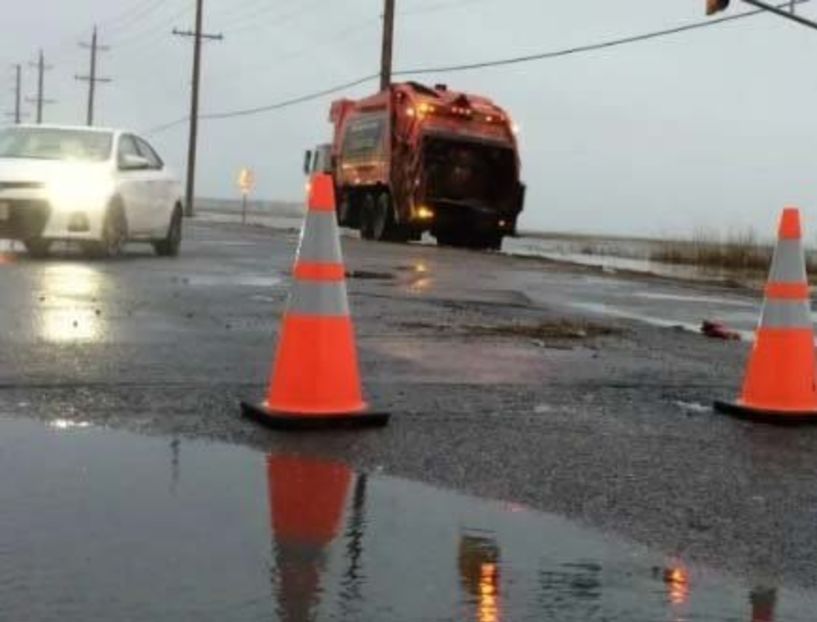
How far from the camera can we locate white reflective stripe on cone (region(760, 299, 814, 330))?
664 centimetres

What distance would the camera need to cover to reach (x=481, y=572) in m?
3.81

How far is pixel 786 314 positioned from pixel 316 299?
2556mm

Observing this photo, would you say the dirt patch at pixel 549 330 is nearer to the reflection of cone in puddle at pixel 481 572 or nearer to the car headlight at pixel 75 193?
the reflection of cone in puddle at pixel 481 572

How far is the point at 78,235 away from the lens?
14.9 meters

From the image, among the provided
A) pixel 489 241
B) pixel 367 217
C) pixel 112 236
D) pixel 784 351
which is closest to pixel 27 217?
pixel 112 236

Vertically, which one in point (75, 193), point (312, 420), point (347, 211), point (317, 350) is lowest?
point (312, 420)

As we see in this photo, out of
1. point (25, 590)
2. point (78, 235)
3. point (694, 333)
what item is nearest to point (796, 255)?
point (694, 333)

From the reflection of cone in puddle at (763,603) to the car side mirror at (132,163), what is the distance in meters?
12.6

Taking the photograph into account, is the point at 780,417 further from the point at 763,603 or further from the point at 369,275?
the point at 369,275

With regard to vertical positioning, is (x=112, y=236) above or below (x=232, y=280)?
above

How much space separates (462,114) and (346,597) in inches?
979

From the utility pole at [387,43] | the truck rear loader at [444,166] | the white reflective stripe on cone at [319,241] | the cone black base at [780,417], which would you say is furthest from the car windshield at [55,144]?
the utility pole at [387,43]

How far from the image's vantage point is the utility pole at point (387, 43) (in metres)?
39.8

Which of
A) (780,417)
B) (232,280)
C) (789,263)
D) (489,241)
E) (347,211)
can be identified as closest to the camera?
(780,417)
